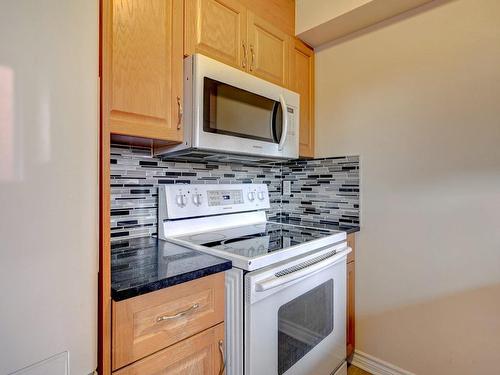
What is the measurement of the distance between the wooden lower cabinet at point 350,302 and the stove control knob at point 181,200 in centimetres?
98

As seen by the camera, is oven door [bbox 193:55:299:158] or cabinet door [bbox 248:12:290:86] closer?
oven door [bbox 193:55:299:158]

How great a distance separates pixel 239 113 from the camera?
133 centimetres

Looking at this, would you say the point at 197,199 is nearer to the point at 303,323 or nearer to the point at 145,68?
the point at 145,68

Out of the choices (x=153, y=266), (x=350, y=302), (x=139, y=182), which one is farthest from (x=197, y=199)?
(x=350, y=302)

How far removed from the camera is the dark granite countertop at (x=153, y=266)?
30.3 inches

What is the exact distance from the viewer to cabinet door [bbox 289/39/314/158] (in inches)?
68.9

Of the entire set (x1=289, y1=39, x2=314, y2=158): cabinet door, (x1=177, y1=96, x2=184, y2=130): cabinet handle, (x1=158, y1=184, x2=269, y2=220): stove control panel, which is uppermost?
(x1=289, y1=39, x2=314, y2=158): cabinet door

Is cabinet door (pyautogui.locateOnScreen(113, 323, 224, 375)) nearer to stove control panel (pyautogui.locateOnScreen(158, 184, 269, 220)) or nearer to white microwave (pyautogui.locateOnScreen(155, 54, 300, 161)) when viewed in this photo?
stove control panel (pyautogui.locateOnScreen(158, 184, 269, 220))
